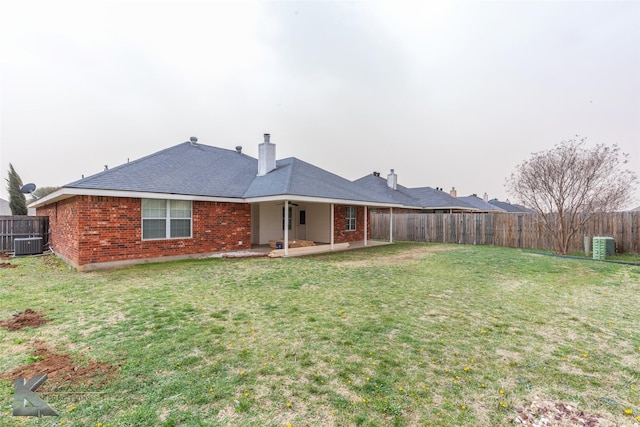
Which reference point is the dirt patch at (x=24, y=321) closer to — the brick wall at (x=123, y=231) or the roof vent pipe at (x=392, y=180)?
the brick wall at (x=123, y=231)

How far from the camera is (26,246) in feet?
39.4

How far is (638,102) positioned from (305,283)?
50.9 ft

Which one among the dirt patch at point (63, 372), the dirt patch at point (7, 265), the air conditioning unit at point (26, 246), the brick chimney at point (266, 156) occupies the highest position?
the brick chimney at point (266, 156)

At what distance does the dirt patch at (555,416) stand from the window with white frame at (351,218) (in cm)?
1405

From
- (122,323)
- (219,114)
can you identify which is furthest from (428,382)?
(219,114)

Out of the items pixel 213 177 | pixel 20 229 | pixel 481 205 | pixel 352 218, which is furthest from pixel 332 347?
pixel 481 205

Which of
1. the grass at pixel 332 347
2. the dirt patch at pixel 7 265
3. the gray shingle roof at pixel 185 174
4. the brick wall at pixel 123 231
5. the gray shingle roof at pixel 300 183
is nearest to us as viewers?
the grass at pixel 332 347

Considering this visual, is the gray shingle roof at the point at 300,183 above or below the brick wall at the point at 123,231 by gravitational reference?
above

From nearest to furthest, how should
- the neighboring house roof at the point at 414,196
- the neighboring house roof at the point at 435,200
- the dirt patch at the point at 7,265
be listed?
1. the dirt patch at the point at 7,265
2. the neighboring house roof at the point at 435,200
3. the neighboring house roof at the point at 414,196

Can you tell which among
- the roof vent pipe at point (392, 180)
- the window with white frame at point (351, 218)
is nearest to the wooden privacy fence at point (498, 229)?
the window with white frame at point (351, 218)

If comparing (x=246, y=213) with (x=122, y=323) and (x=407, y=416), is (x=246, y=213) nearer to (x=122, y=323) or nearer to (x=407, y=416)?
(x=122, y=323)

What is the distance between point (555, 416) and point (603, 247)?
44.1ft

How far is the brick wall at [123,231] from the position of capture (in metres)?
8.75

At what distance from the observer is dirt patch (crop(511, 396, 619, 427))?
224 cm
